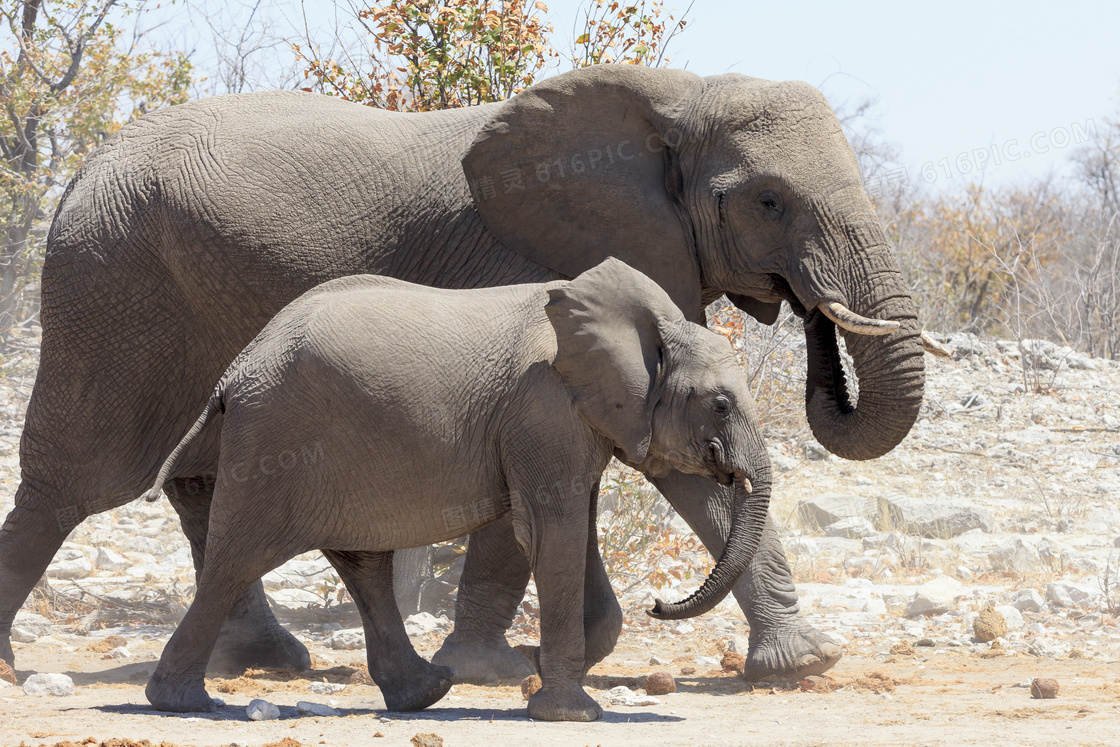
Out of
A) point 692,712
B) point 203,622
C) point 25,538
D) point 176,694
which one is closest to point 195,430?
point 203,622

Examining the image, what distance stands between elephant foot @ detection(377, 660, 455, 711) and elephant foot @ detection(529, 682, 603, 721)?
511 mm

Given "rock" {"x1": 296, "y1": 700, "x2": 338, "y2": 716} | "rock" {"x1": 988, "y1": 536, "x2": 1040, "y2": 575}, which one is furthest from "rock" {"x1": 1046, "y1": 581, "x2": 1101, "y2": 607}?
"rock" {"x1": 296, "y1": 700, "x2": 338, "y2": 716}

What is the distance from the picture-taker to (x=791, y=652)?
5.77 meters

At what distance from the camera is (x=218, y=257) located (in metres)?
5.88

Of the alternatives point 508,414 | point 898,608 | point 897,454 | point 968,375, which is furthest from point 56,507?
point 968,375

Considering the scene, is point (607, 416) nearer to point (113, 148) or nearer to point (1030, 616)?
point (113, 148)

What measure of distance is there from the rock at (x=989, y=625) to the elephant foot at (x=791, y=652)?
128cm

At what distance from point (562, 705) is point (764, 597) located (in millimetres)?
1365

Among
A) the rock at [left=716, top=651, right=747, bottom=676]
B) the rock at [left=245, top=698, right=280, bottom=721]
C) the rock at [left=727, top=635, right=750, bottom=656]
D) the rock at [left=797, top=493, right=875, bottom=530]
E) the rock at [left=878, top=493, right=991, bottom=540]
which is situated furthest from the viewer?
the rock at [left=797, top=493, right=875, bottom=530]

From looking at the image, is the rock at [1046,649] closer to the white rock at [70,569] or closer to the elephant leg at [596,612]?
the elephant leg at [596,612]

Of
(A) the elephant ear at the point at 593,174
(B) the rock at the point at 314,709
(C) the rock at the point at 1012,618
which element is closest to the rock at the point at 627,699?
(B) the rock at the point at 314,709

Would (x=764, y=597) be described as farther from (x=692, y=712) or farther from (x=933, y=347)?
(x=933, y=347)

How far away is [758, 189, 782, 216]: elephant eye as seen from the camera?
5.62 meters

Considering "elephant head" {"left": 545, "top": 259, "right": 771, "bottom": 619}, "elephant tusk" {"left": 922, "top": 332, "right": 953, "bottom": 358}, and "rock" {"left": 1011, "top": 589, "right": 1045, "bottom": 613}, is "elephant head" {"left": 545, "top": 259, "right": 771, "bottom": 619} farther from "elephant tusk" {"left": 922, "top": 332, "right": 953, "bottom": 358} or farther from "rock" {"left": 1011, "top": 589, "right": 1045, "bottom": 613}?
"rock" {"left": 1011, "top": 589, "right": 1045, "bottom": 613}
